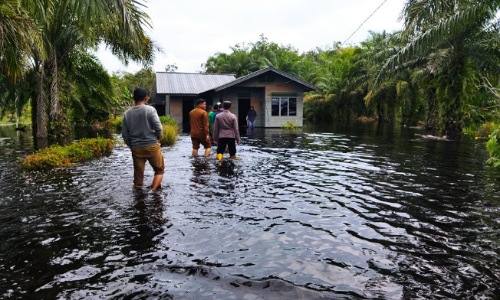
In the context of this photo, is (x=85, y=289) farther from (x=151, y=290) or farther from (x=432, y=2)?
(x=432, y=2)

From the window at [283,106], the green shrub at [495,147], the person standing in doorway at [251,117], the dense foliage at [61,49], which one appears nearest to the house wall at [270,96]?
the window at [283,106]

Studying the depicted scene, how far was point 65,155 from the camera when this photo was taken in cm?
1073

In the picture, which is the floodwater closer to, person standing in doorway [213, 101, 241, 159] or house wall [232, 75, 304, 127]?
person standing in doorway [213, 101, 241, 159]

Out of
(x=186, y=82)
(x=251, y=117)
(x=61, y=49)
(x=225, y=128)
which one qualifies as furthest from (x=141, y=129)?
(x=186, y=82)

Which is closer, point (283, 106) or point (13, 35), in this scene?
→ point (13, 35)

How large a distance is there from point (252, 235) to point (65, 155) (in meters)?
7.79

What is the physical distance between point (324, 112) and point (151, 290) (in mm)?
37752

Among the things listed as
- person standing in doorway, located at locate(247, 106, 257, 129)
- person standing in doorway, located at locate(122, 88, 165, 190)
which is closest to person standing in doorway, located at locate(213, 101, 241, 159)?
person standing in doorway, located at locate(122, 88, 165, 190)

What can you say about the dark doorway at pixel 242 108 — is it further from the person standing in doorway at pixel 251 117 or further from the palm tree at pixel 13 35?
the palm tree at pixel 13 35

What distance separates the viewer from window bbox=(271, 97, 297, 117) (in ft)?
92.2

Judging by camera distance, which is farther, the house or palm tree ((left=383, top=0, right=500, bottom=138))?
the house

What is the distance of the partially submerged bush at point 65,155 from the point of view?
9.89m

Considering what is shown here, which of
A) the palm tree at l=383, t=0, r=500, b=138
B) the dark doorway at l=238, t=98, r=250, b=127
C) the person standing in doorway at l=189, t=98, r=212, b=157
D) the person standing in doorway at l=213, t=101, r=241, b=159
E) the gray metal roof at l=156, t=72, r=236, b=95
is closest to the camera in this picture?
the person standing in doorway at l=213, t=101, r=241, b=159

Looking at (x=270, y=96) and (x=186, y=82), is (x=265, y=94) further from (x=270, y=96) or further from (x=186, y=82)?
(x=186, y=82)
